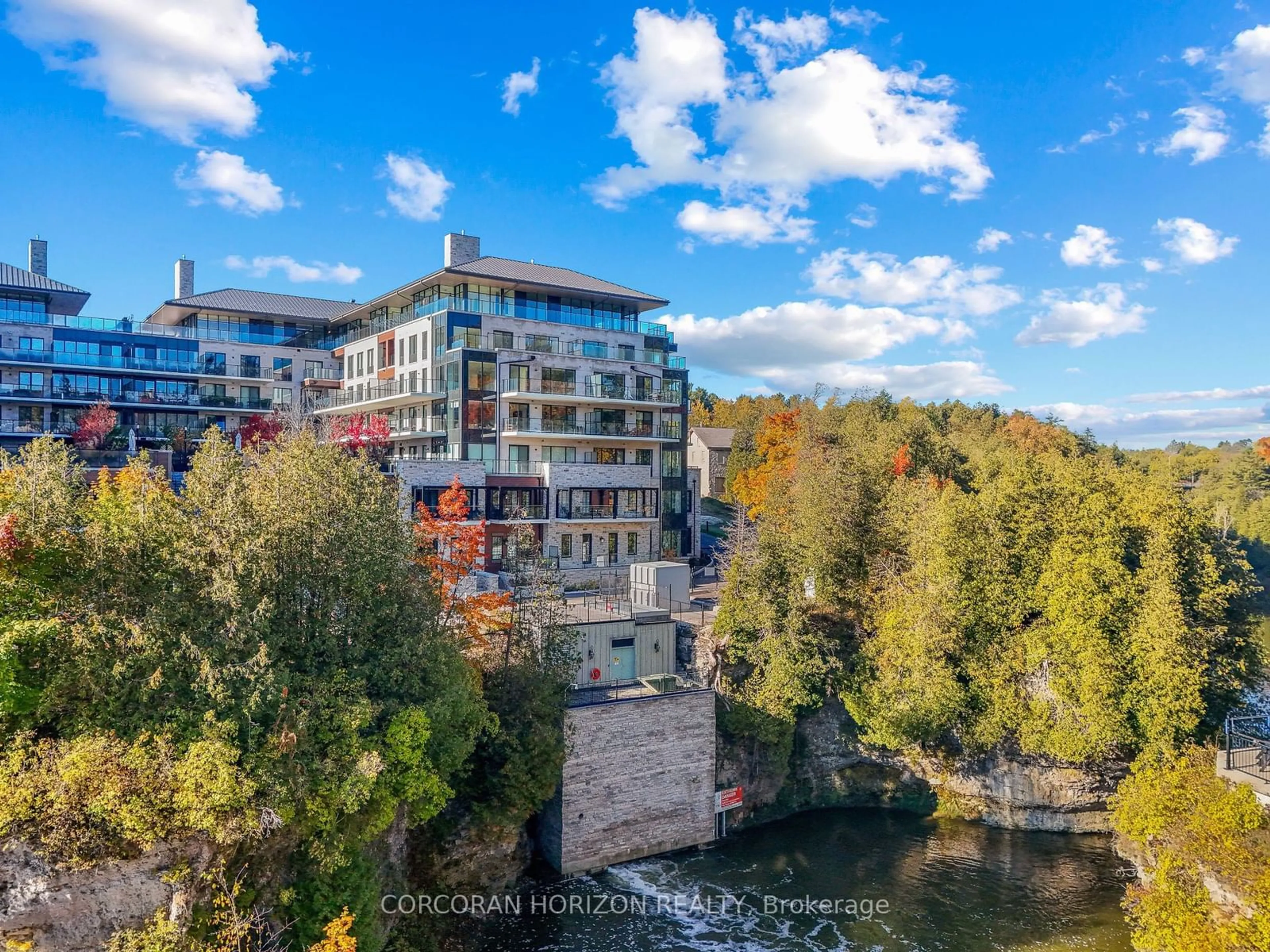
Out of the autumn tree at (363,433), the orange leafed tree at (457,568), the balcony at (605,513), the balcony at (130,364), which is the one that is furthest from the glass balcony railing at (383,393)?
the orange leafed tree at (457,568)

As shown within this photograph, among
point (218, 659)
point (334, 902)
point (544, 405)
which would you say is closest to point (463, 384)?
point (544, 405)

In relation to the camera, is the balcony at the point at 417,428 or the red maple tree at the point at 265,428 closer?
the red maple tree at the point at 265,428

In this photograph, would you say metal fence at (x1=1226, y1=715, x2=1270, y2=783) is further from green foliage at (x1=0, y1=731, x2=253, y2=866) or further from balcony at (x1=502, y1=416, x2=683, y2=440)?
balcony at (x1=502, y1=416, x2=683, y2=440)

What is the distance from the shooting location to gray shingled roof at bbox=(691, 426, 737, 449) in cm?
8288

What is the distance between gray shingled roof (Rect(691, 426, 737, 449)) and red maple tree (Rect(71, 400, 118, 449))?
2021 inches

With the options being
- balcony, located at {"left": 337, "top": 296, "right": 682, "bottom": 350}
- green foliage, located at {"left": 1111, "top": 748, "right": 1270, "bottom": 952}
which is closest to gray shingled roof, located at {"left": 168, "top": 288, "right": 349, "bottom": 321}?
balcony, located at {"left": 337, "top": 296, "right": 682, "bottom": 350}

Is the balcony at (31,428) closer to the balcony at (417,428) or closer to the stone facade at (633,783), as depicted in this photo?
the balcony at (417,428)

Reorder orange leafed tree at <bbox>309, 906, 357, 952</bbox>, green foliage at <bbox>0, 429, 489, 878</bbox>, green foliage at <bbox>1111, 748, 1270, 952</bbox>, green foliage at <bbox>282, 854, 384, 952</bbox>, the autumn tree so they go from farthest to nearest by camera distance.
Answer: the autumn tree
green foliage at <bbox>1111, 748, 1270, 952</bbox>
green foliage at <bbox>282, 854, 384, 952</bbox>
orange leafed tree at <bbox>309, 906, 357, 952</bbox>
green foliage at <bbox>0, 429, 489, 878</bbox>

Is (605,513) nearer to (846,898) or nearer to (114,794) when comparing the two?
(846,898)

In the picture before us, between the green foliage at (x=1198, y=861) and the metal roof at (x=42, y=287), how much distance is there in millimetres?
62781

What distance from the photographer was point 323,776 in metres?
16.0

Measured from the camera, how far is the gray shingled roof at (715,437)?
82.9 m

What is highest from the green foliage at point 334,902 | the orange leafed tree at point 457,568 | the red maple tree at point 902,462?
the red maple tree at point 902,462

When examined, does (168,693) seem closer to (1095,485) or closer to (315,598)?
(315,598)
